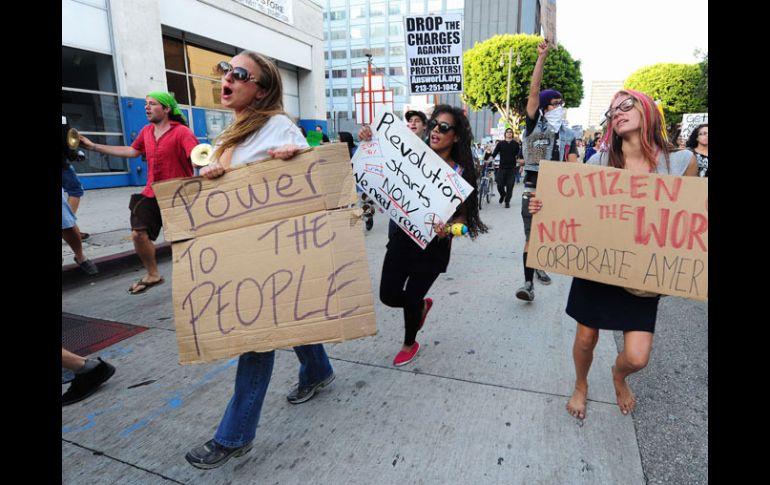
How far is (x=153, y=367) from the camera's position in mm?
3119

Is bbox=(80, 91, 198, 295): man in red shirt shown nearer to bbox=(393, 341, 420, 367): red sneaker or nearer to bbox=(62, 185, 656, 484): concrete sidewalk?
bbox=(62, 185, 656, 484): concrete sidewalk

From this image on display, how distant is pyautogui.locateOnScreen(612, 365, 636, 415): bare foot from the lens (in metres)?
2.47

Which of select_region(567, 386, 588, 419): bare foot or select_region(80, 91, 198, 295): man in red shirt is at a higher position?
select_region(80, 91, 198, 295): man in red shirt

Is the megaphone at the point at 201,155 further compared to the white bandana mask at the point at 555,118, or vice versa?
the white bandana mask at the point at 555,118

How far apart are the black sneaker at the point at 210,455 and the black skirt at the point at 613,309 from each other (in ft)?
6.17

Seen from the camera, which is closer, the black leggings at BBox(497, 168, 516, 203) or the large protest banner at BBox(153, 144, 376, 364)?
the large protest banner at BBox(153, 144, 376, 364)

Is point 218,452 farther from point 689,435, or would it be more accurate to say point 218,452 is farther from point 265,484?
point 689,435

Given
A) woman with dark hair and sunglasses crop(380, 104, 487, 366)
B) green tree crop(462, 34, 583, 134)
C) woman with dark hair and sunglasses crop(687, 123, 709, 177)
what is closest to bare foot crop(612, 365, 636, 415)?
woman with dark hair and sunglasses crop(380, 104, 487, 366)

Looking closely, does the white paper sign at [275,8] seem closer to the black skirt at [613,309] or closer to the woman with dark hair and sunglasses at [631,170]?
the woman with dark hair and sunglasses at [631,170]

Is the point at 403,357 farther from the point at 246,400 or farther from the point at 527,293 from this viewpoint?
the point at 527,293

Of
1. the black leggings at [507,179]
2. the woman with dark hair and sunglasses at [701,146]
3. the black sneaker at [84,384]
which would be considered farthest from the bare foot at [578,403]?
the black leggings at [507,179]

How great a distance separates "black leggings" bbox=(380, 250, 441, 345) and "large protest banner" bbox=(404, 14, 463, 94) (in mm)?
4854

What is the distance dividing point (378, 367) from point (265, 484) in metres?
1.22

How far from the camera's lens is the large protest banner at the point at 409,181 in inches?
111
